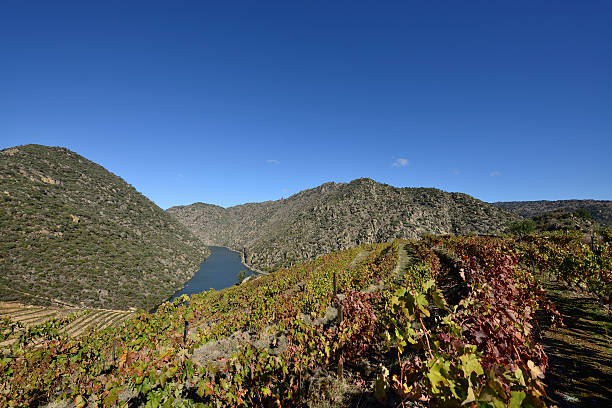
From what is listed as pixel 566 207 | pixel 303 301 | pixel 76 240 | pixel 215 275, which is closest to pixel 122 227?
pixel 76 240

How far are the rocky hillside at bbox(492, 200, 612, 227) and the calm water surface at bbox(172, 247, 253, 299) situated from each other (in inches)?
4598

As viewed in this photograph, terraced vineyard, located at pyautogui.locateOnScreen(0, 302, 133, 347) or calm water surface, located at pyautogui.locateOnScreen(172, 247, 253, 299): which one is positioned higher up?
terraced vineyard, located at pyautogui.locateOnScreen(0, 302, 133, 347)

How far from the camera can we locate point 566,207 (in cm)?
9225

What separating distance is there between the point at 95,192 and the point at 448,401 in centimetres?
11394

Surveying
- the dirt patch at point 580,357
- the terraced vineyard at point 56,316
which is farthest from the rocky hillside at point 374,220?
the dirt patch at point 580,357

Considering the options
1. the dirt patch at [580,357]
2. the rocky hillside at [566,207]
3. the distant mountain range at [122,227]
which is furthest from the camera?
the rocky hillside at [566,207]

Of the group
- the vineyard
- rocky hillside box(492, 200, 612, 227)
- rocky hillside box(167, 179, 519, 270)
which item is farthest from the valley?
rocky hillside box(492, 200, 612, 227)

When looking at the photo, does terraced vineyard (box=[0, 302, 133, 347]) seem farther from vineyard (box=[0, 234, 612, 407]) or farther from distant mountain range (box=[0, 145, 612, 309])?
vineyard (box=[0, 234, 612, 407])

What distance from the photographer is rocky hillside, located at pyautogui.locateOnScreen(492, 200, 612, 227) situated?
7518 cm

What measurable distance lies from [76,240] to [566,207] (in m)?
166

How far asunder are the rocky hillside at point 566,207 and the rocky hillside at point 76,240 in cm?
12920

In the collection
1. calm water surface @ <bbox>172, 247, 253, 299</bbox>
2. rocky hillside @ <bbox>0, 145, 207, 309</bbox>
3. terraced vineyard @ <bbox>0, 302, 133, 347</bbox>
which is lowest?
calm water surface @ <bbox>172, 247, 253, 299</bbox>

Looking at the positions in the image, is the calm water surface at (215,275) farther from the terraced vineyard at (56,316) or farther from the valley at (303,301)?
the terraced vineyard at (56,316)

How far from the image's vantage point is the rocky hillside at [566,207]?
75181 millimetres
